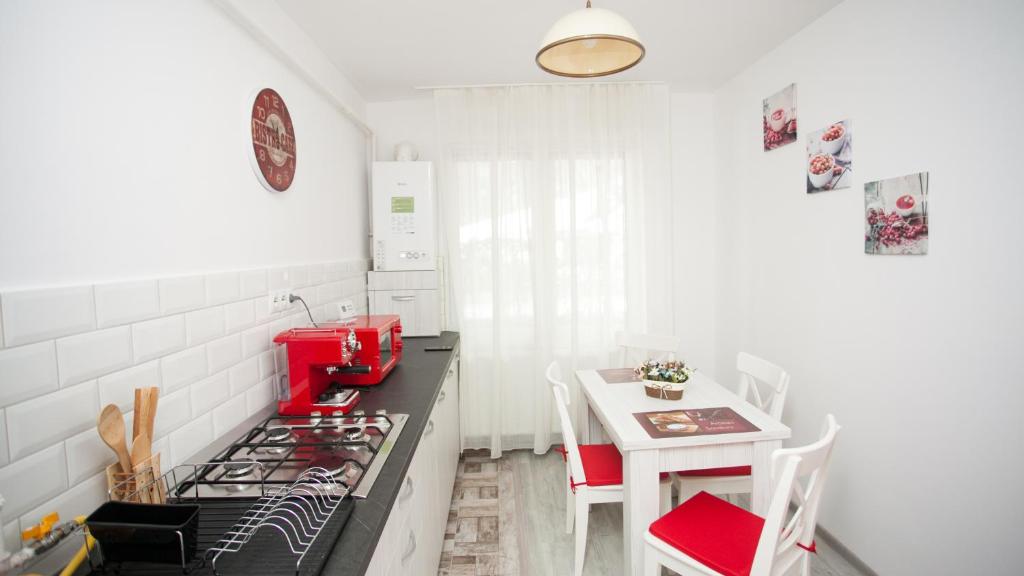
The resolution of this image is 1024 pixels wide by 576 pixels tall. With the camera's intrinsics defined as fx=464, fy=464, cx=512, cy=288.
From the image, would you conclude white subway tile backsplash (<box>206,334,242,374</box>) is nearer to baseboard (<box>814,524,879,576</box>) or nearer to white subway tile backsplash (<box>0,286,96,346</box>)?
white subway tile backsplash (<box>0,286,96,346</box>)

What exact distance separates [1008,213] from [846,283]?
74 centimetres

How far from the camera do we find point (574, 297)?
11.2ft

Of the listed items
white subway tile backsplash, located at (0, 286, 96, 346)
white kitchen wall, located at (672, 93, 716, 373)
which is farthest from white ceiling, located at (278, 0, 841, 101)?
white subway tile backsplash, located at (0, 286, 96, 346)

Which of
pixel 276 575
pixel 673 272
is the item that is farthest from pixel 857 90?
pixel 276 575

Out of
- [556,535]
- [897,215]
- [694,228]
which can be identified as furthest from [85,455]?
[694,228]

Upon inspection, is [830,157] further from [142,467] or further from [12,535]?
[12,535]

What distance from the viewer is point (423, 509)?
175cm

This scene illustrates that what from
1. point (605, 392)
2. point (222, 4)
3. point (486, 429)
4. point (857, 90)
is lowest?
point (486, 429)

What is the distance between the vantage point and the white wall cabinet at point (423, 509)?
4.12 feet

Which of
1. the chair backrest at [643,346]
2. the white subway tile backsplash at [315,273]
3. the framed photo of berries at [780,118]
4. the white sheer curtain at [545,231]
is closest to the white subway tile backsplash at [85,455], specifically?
the white subway tile backsplash at [315,273]

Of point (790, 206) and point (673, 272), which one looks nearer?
point (790, 206)

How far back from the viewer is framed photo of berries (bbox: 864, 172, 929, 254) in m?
1.92

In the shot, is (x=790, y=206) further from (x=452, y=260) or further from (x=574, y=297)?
(x=452, y=260)

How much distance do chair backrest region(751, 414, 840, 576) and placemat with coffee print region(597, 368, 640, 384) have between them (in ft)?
3.42
